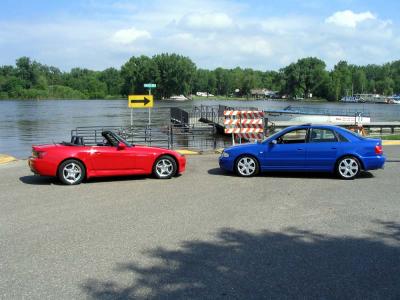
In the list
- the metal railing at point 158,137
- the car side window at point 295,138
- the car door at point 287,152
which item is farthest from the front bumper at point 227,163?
the metal railing at point 158,137

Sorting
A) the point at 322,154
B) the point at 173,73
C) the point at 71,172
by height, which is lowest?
the point at 71,172

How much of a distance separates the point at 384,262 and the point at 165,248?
8.25ft

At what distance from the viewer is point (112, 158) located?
10.9 meters

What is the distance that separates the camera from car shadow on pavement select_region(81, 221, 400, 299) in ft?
14.5

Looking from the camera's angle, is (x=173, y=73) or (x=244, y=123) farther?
(x=173, y=73)

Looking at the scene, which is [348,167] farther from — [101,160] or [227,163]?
[101,160]

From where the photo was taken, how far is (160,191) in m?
9.71

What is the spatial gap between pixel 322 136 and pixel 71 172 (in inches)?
235

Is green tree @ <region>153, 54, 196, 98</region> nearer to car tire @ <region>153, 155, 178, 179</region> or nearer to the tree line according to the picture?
the tree line

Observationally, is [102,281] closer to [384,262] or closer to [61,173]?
[384,262]

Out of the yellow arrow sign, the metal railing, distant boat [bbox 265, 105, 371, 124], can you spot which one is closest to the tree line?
distant boat [bbox 265, 105, 371, 124]

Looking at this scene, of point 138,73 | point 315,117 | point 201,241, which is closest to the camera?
point 201,241

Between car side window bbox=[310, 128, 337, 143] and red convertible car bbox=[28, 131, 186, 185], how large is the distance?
3253mm

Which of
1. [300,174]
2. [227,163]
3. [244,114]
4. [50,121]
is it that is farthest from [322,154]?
[50,121]
